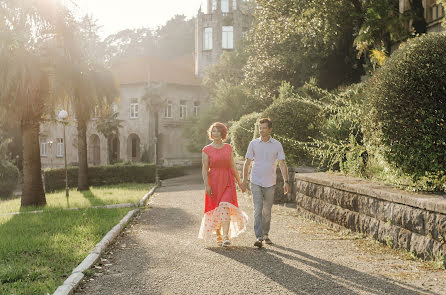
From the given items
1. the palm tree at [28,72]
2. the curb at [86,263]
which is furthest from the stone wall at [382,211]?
the palm tree at [28,72]

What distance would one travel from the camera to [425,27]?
16938 mm

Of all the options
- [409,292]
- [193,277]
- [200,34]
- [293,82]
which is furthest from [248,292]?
[200,34]

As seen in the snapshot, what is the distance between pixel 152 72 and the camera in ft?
154

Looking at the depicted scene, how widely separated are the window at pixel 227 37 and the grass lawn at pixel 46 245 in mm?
37777

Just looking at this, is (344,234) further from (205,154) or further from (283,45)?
(283,45)

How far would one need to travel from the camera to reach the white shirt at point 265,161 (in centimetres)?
729

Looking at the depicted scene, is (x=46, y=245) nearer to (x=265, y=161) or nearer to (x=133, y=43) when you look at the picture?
(x=265, y=161)

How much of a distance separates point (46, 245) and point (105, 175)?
2279 centimetres

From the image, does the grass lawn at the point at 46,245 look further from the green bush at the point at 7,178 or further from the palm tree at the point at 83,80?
the green bush at the point at 7,178

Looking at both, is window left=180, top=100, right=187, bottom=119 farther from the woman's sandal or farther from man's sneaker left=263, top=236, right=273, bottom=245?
the woman's sandal

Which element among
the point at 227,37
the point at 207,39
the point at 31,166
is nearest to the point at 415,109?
the point at 31,166

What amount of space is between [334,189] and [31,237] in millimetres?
5537

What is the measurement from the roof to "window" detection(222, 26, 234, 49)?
454 cm

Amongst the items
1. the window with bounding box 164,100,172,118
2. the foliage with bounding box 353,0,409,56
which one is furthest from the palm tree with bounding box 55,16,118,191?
the window with bounding box 164,100,172,118
